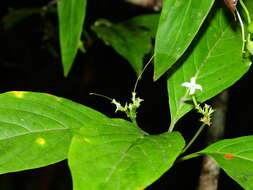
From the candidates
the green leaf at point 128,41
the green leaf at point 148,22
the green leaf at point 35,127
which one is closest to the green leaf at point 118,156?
the green leaf at point 35,127

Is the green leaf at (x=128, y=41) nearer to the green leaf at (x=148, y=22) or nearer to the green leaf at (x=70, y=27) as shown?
the green leaf at (x=148, y=22)

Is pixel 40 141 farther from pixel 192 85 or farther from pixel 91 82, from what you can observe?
pixel 91 82

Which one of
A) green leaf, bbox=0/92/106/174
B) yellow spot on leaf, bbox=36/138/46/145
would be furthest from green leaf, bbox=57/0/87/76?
yellow spot on leaf, bbox=36/138/46/145

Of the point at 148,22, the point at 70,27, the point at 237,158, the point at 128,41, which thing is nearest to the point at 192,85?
the point at 237,158

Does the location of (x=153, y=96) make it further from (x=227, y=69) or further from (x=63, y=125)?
(x=63, y=125)

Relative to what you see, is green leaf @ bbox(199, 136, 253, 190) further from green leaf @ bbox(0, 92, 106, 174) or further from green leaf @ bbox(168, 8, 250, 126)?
green leaf @ bbox(0, 92, 106, 174)
